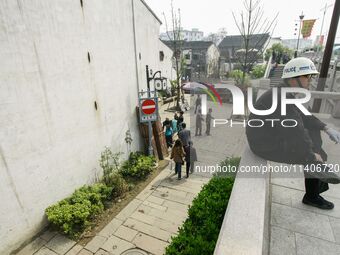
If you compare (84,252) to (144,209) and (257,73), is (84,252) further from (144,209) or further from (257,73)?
(257,73)

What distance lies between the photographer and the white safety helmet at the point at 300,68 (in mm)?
3166

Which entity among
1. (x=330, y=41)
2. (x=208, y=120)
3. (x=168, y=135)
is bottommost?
(x=168, y=135)

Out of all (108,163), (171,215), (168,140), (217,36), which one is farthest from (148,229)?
(217,36)

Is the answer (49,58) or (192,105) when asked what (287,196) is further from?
(192,105)

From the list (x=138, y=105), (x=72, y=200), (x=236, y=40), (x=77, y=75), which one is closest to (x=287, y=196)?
(x=72, y=200)

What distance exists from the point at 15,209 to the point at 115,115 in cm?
414

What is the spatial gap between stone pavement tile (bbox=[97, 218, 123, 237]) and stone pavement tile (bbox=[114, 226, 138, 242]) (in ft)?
0.42

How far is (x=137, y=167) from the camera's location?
8133 millimetres

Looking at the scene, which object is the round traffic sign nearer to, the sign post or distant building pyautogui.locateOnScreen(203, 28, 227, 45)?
the sign post

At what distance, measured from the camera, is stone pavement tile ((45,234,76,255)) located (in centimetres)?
507

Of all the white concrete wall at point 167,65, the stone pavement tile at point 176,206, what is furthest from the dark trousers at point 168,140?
the white concrete wall at point 167,65

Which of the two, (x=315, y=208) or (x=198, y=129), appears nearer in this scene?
(x=315, y=208)

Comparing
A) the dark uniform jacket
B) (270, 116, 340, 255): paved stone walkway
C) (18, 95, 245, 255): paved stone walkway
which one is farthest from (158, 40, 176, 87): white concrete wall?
(270, 116, 340, 255): paved stone walkway

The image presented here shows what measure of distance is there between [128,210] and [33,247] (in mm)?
2428
